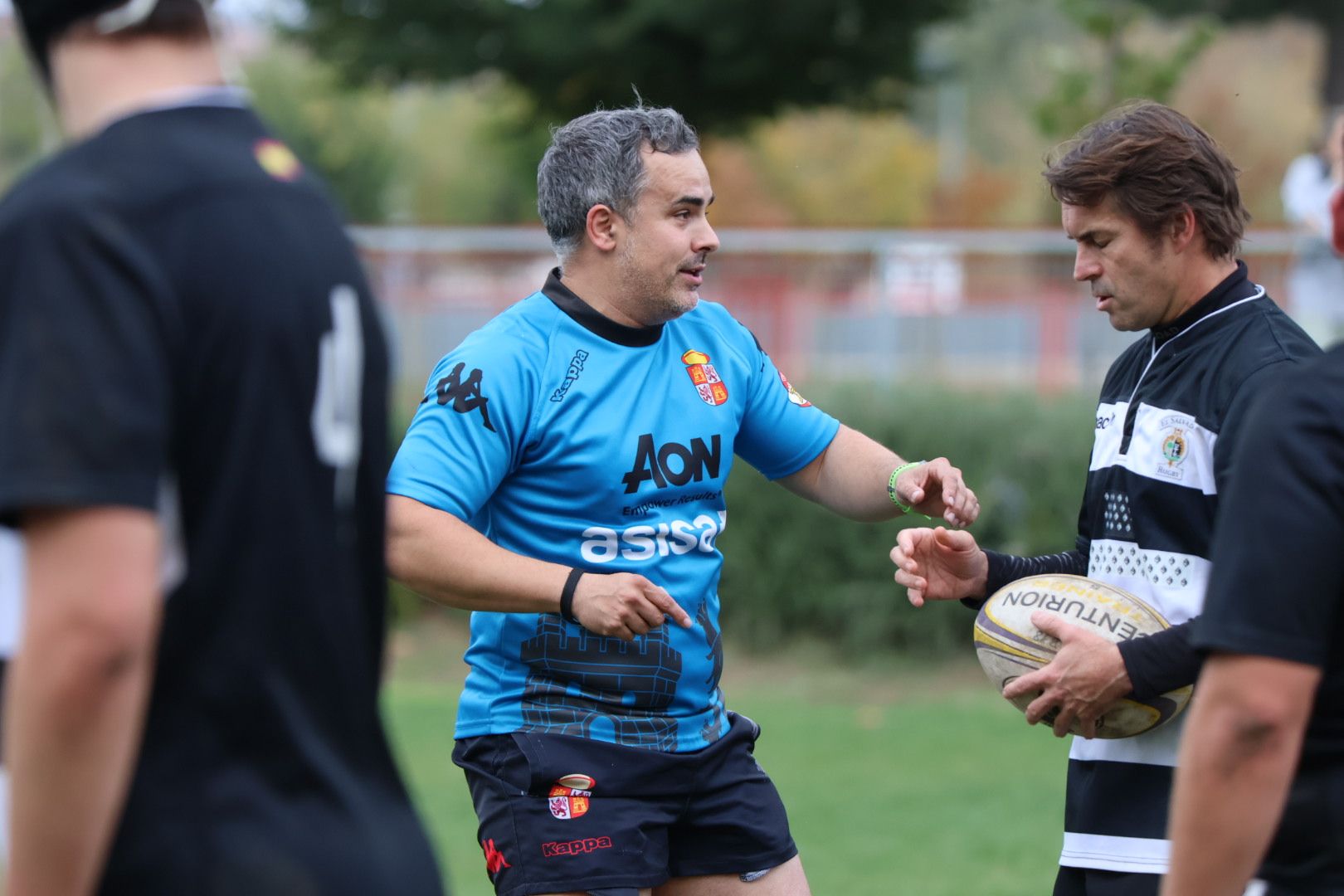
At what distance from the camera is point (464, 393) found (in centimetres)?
385

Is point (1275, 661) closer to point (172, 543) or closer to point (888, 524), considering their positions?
point (172, 543)

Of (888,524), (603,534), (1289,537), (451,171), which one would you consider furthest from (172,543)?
(451,171)

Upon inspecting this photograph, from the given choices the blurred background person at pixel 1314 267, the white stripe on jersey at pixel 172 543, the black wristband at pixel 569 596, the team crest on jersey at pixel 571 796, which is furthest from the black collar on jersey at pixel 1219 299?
the blurred background person at pixel 1314 267

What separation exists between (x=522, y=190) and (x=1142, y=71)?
3073cm

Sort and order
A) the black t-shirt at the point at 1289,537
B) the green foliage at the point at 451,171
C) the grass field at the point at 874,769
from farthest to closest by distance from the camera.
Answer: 1. the green foliage at the point at 451,171
2. the grass field at the point at 874,769
3. the black t-shirt at the point at 1289,537

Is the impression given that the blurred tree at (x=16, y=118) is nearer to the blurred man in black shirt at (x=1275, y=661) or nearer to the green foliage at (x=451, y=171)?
the green foliage at (x=451, y=171)

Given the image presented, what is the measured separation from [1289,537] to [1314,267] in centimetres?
994

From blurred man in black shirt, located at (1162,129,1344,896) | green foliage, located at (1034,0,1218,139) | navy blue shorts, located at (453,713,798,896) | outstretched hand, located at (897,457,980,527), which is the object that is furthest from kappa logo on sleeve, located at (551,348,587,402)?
green foliage, located at (1034,0,1218,139)

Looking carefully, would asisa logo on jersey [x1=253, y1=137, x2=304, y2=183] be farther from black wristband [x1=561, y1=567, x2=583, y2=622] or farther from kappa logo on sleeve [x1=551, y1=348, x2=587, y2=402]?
kappa logo on sleeve [x1=551, y1=348, x2=587, y2=402]

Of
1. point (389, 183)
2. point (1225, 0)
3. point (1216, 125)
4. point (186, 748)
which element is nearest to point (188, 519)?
point (186, 748)

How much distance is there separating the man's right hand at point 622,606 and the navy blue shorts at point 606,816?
40cm

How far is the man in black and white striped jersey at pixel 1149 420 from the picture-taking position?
3.48 meters

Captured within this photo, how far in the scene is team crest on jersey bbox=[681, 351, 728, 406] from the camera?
4.16m

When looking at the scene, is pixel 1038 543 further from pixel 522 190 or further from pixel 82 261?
pixel 522 190
